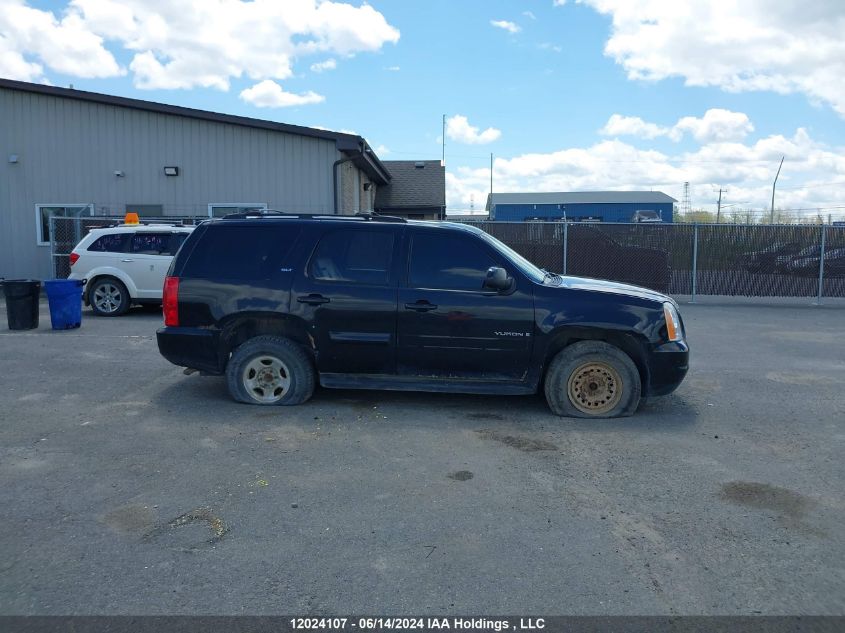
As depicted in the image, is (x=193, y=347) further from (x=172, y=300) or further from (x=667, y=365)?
(x=667, y=365)

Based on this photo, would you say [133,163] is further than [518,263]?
Yes

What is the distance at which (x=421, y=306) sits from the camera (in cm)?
671

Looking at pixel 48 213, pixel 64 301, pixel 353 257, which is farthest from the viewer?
pixel 48 213

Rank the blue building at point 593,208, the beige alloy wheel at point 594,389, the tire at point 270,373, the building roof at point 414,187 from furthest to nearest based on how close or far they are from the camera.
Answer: the blue building at point 593,208 < the building roof at point 414,187 < the tire at point 270,373 < the beige alloy wheel at point 594,389

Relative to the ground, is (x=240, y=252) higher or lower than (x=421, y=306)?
higher

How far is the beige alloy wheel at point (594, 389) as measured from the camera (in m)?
6.67

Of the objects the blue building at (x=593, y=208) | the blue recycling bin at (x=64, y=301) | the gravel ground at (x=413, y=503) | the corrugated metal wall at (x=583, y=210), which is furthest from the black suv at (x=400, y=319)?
the corrugated metal wall at (x=583, y=210)

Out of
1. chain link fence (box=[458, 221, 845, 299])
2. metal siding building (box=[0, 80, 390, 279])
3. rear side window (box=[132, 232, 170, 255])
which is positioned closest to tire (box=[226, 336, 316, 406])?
rear side window (box=[132, 232, 170, 255])

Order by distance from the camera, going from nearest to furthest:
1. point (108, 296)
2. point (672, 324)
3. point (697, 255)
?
point (672, 324)
point (108, 296)
point (697, 255)

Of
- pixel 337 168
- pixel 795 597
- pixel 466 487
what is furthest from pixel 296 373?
pixel 337 168

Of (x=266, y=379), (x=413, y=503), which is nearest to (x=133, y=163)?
(x=266, y=379)

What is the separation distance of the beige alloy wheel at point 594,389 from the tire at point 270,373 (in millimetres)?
2545

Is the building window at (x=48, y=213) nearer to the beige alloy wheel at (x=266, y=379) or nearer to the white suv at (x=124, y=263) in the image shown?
the white suv at (x=124, y=263)

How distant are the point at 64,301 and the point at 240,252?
20.4 feet
